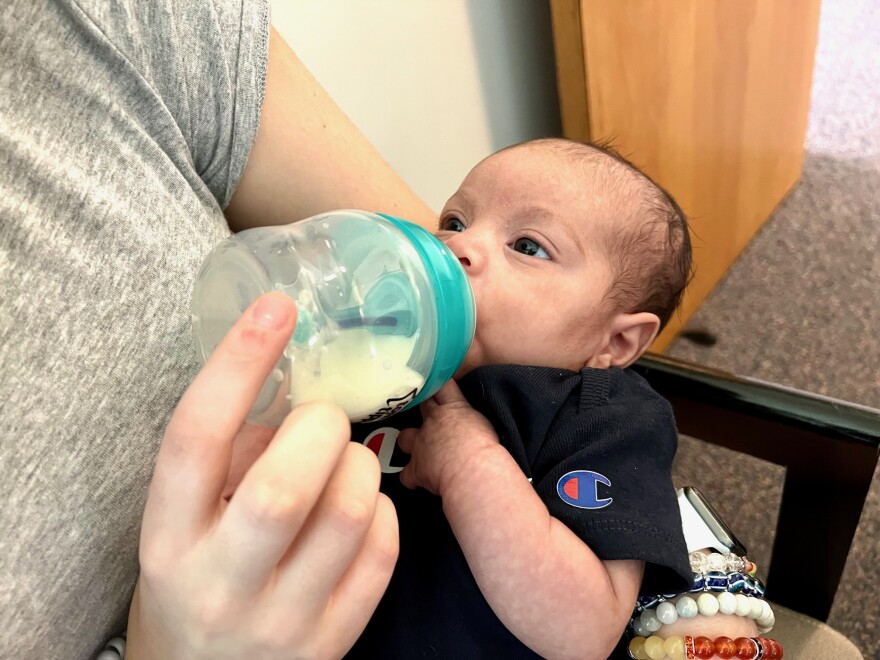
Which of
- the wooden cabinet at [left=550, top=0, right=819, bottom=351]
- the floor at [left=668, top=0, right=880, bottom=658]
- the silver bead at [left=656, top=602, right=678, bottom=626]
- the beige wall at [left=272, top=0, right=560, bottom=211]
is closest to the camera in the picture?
the silver bead at [left=656, top=602, right=678, bottom=626]

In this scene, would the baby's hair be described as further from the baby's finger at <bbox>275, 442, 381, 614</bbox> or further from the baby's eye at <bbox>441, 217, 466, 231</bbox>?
the baby's finger at <bbox>275, 442, 381, 614</bbox>

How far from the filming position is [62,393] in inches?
21.2

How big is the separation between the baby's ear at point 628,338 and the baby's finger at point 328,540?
47 centimetres

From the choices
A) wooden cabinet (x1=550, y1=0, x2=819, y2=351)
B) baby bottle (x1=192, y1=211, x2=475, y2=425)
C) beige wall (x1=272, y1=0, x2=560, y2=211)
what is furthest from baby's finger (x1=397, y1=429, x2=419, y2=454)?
wooden cabinet (x1=550, y1=0, x2=819, y2=351)

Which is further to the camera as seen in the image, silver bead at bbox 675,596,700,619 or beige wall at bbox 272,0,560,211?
beige wall at bbox 272,0,560,211

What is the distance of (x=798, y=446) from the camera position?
0.81 metres

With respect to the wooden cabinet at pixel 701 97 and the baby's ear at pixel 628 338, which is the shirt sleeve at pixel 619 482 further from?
the wooden cabinet at pixel 701 97

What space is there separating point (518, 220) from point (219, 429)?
48 centimetres

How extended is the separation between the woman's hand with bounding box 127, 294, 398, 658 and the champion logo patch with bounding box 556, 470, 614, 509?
0.82ft

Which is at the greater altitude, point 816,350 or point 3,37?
point 3,37

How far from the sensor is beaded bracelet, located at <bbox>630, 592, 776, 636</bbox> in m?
0.75

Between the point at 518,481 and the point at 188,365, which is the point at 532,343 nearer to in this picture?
the point at 518,481

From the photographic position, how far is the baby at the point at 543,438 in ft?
2.04

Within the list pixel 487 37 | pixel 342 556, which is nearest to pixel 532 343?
pixel 342 556
